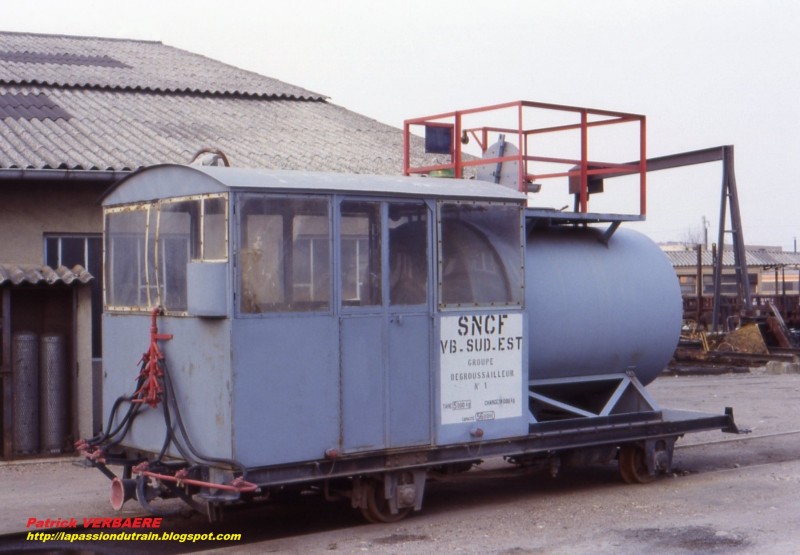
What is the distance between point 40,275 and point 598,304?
6376 millimetres

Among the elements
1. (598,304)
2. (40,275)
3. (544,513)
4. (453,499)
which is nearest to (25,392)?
(40,275)

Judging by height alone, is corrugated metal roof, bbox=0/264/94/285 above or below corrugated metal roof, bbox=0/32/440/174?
below

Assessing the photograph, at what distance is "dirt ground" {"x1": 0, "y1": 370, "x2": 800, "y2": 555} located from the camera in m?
8.70

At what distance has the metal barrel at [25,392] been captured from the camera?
1264 cm

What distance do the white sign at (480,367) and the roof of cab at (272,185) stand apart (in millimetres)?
1139

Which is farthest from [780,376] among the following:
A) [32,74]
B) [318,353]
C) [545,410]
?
[318,353]

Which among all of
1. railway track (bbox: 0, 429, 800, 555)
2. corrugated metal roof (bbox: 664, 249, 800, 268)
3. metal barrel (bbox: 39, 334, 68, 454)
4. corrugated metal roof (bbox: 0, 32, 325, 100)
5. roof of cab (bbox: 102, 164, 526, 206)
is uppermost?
corrugated metal roof (bbox: 0, 32, 325, 100)

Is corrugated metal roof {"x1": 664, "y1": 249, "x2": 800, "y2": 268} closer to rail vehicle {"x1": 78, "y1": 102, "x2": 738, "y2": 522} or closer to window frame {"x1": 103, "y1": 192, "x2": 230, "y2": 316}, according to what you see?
rail vehicle {"x1": 78, "y1": 102, "x2": 738, "y2": 522}

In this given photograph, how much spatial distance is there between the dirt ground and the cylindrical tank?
4.37 feet

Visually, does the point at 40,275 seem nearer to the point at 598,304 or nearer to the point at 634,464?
the point at 598,304

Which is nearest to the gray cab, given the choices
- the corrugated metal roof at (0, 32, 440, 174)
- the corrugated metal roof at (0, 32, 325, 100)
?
the corrugated metal roof at (0, 32, 440, 174)

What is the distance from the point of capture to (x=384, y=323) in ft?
30.2

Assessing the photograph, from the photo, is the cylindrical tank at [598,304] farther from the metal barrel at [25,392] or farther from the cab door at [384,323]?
the metal barrel at [25,392]

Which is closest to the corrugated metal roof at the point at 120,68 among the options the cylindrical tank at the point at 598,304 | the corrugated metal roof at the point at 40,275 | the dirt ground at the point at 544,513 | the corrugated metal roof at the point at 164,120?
the corrugated metal roof at the point at 164,120
